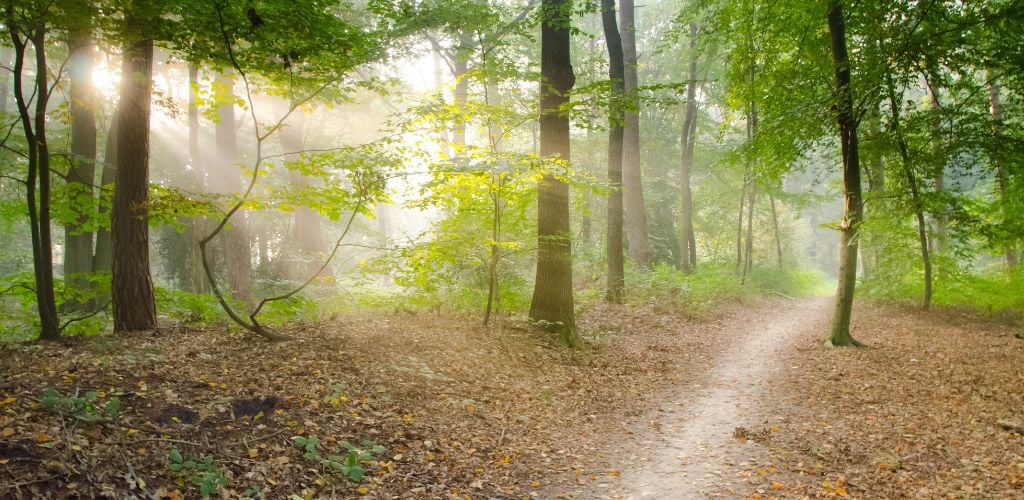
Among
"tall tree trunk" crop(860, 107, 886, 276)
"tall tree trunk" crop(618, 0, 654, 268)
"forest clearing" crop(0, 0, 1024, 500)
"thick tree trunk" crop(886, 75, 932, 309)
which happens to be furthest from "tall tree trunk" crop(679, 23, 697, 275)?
"thick tree trunk" crop(886, 75, 932, 309)

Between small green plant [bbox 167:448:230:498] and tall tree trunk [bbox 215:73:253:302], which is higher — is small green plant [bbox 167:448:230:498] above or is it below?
below

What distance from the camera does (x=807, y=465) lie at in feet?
15.9

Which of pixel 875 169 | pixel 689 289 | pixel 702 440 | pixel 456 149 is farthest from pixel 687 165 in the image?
pixel 702 440

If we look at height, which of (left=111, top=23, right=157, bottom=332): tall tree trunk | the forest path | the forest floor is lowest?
the forest path

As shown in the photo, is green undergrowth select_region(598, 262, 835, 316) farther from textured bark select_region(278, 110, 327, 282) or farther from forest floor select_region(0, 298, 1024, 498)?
textured bark select_region(278, 110, 327, 282)

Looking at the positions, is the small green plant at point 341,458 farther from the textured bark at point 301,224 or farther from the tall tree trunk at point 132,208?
the textured bark at point 301,224

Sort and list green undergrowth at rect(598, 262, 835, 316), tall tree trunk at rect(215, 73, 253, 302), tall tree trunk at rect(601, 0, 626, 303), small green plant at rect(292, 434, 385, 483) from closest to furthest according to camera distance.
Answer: small green plant at rect(292, 434, 385, 483)
tall tree trunk at rect(601, 0, 626, 303)
green undergrowth at rect(598, 262, 835, 316)
tall tree trunk at rect(215, 73, 253, 302)

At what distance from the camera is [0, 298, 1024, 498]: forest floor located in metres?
3.87

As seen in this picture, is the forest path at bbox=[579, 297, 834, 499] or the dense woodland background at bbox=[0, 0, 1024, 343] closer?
the forest path at bbox=[579, 297, 834, 499]

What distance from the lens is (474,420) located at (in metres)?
5.84

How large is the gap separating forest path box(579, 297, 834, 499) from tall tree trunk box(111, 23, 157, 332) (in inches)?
244

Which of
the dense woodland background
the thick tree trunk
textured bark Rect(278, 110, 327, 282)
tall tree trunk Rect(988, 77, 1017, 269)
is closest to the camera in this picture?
the dense woodland background

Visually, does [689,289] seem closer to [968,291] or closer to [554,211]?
[968,291]

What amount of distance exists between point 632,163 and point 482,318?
8.99 m
